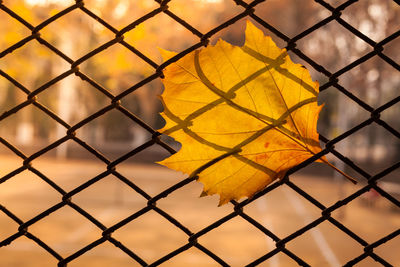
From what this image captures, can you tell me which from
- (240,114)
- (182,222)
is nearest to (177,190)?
(182,222)

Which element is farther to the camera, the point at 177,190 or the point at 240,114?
the point at 177,190

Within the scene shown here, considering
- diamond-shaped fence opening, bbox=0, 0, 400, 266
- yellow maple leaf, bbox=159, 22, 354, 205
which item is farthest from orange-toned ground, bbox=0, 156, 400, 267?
yellow maple leaf, bbox=159, 22, 354, 205

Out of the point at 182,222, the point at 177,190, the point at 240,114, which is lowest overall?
the point at 240,114

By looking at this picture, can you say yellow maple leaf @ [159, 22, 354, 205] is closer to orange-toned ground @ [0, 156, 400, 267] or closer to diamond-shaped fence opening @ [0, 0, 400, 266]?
diamond-shaped fence opening @ [0, 0, 400, 266]

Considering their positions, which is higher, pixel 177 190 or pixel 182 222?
pixel 177 190

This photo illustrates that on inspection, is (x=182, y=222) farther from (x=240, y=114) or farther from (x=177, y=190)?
(x=240, y=114)

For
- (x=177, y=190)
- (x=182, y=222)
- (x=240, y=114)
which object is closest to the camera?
(x=240, y=114)

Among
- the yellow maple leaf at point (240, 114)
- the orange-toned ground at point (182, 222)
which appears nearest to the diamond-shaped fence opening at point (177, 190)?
the orange-toned ground at point (182, 222)

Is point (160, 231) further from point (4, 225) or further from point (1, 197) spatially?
point (1, 197)
